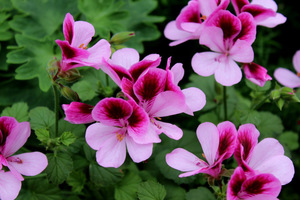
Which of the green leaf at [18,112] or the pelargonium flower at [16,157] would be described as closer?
the pelargonium flower at [16,157]

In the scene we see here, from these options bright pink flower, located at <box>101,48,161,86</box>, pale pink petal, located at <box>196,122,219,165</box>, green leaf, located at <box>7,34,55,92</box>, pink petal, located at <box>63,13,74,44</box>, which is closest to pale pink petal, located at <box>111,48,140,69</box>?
bright pink flower, located at <box>101,48,161,86</box>

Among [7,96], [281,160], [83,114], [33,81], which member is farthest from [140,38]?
[281,160]

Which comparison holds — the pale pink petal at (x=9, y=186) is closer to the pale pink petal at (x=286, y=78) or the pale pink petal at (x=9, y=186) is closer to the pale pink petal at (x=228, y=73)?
the pale pink petal at (x=228, y=73)

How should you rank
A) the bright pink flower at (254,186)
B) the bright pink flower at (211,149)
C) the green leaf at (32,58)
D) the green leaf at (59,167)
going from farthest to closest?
1. the green leaf at (32,58)
2. the green leaf at (59,167)
3. the bright pink flower at (211,149)
4. the bright pink flower at (254,186)

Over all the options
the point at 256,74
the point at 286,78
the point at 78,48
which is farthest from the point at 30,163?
the point at 286,78

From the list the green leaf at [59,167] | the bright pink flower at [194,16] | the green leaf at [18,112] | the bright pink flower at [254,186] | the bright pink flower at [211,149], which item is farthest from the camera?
the green leaf at [18,112]

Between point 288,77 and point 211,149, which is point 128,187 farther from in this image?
point 288,77

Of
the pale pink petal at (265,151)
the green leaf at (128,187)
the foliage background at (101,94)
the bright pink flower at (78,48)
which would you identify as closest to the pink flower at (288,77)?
the foliage background at (101,94)
